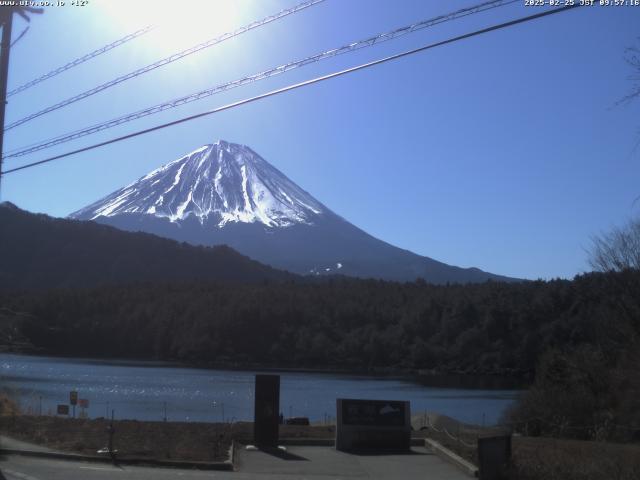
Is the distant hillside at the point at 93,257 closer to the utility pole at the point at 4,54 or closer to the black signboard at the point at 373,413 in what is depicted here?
the utility pole at the point at 4,54

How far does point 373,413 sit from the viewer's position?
737 inches

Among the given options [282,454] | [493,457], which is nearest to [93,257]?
[282,454]

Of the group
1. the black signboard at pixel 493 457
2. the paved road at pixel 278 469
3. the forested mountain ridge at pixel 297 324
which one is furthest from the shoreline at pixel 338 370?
the black signboard at pixel 493 457

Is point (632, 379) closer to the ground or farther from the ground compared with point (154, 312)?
closer to the ground

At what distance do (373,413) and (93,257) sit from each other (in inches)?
5354

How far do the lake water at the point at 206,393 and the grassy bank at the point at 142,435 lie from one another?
10.4 metres

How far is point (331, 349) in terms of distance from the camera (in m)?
102

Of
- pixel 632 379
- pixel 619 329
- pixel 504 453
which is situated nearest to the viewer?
pixel 504 453

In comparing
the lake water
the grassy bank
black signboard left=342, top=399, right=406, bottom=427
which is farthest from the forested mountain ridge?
black signboard left=342, top=399, right=406, bottom=427

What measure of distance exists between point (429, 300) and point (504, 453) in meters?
87.6

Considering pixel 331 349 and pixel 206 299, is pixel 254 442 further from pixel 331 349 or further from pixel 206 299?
pixel 206 299

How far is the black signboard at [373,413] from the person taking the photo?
18531mm

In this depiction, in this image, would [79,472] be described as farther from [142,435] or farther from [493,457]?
[493,457]

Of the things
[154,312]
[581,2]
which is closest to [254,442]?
[581,2]
